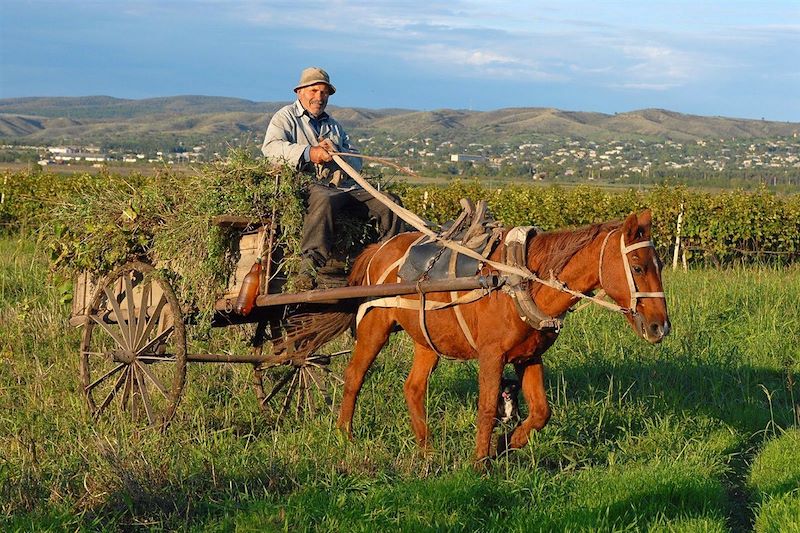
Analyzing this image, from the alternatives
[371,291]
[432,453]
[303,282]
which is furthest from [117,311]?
[432,453]

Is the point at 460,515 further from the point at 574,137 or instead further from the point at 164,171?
the point at 574,137

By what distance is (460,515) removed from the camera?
5.61m

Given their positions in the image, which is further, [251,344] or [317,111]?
[251,344]

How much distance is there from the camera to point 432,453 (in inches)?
280

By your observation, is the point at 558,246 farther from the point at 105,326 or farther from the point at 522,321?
the point at 105,326

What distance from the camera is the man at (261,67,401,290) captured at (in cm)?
745

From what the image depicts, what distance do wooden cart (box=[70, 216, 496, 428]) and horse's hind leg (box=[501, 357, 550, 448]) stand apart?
0.94 m

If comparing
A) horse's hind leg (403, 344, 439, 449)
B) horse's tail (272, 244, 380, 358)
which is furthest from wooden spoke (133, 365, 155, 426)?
horse's hind leg (403, 344, 439, 449)

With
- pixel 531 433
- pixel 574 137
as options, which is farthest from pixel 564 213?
pixel 574 137

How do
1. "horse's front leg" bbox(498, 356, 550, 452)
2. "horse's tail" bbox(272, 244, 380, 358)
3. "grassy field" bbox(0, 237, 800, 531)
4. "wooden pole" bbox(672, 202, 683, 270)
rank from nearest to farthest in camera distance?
"grassy field" bbox(0, 237, 800, 531) → "horse's front leg" bbox(498, 356, 550, 452) → "horse's tail" bbox(272, 244, 380, 358) → "wooden pole" bbox(672, 202, 683, 270)

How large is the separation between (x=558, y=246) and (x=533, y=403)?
114 centimetres

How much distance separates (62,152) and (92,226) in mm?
84123

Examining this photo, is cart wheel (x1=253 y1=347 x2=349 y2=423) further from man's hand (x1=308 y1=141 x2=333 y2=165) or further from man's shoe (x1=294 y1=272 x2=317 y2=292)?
man's hand (x1=308 y1=141 x2=333 y2=165)

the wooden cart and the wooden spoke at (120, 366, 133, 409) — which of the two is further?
the wooden spoke at (120, 366, 133, 409)
